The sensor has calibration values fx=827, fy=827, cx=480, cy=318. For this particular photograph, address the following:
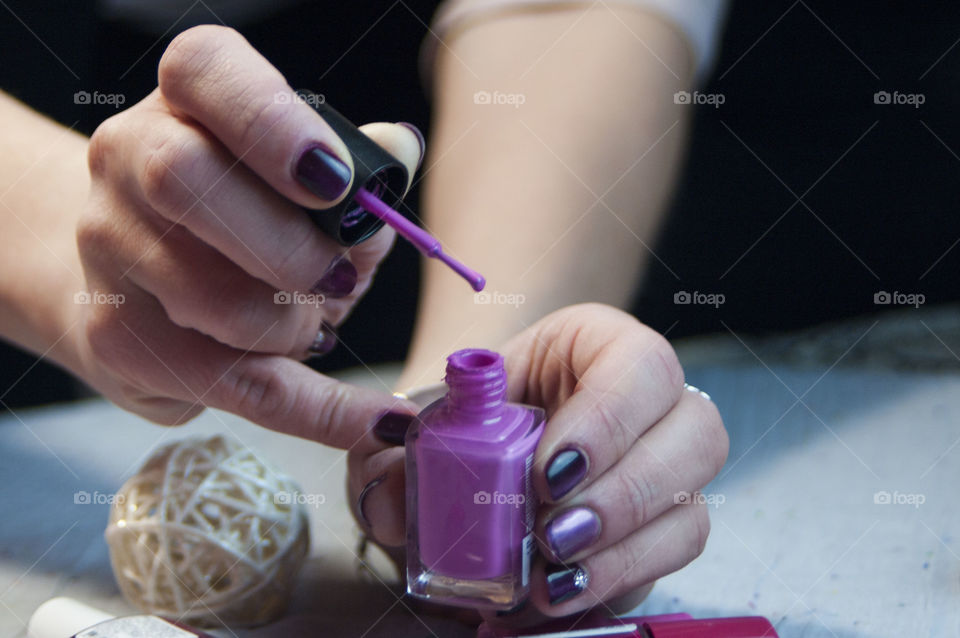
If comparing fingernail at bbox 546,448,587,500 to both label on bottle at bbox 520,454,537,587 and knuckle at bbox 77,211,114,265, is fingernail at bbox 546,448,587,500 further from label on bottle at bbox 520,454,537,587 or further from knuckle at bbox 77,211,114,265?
knuckle at bbox 77,211,114,265

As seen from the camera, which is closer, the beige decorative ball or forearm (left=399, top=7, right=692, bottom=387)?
the beige decorative ball

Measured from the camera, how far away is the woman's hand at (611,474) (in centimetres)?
45

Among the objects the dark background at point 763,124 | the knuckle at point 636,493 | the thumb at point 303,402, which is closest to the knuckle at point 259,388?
the thumb at point 303,402

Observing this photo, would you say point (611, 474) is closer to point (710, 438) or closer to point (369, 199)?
point (710, 438)

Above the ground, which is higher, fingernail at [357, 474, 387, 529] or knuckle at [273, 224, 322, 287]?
knuckle at [273, 224, 322, 287]

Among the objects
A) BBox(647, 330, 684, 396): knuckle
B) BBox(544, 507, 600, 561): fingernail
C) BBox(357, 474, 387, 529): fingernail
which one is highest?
BBox(647, 330, 684, 396): knuckle

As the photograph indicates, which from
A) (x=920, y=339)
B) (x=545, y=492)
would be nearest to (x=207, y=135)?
(x=545, y=492)

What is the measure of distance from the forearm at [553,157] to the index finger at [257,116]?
13.4 inches

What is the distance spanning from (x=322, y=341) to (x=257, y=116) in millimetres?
204

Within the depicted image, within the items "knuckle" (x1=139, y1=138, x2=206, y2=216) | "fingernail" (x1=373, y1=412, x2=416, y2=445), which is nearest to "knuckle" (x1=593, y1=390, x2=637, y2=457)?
"fingernail" (x1=373, y1=412, x2=416, y2=445)

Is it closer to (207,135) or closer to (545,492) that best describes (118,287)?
(207,135)

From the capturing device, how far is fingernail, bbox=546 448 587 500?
0.44 m

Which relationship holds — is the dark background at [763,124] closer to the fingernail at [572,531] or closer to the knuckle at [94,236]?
the knuckle at [94,236]

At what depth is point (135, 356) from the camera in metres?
0.54
